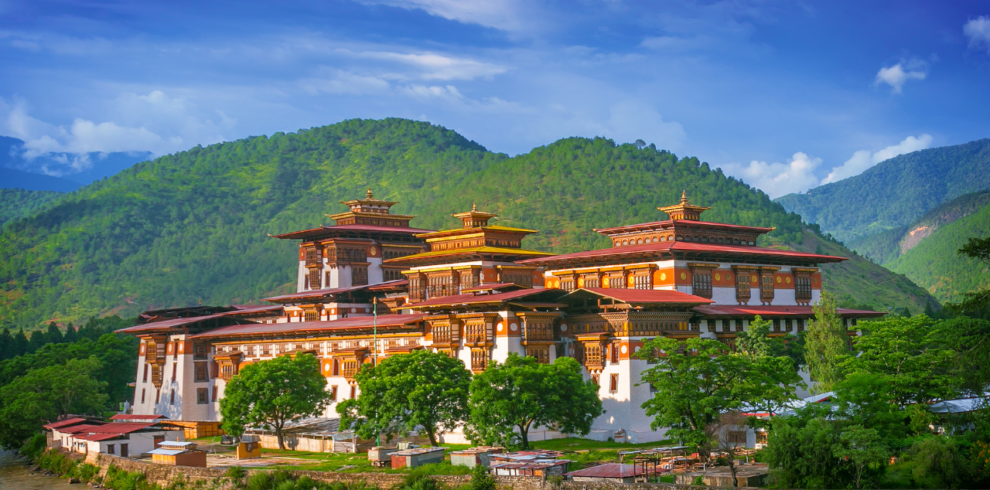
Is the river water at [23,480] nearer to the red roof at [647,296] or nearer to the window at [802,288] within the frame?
the red roof at [647,296]

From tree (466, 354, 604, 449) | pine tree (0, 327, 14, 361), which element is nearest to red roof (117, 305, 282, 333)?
pine tree (0, 327, 14, 361)

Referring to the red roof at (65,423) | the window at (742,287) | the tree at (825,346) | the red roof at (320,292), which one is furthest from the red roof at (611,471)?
the red roof at (65,423)

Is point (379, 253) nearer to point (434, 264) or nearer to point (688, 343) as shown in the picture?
point (434, 264)

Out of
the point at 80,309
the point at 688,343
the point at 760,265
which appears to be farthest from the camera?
the point at 80,309

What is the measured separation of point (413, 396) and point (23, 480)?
1081 inches

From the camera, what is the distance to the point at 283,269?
186 m

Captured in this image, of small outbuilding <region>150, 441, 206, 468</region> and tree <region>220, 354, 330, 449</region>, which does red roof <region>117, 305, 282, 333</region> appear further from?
small outbuilding <region>150, 441, 206, 468</region>

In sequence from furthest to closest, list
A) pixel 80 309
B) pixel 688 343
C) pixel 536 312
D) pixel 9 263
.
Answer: pixel 9 263, pixel 80 309, pixel 536 312, pixel 688 343

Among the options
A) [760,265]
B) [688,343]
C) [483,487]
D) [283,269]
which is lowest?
[483,487]

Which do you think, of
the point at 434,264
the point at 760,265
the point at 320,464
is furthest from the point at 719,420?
the point at 434,264

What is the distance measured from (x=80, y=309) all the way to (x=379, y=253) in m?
105

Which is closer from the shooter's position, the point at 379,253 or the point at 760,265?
the point at 760,265

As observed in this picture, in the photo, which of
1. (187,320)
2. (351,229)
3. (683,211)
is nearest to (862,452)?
(683,211)

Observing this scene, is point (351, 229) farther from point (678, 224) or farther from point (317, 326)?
point (678, 224)
